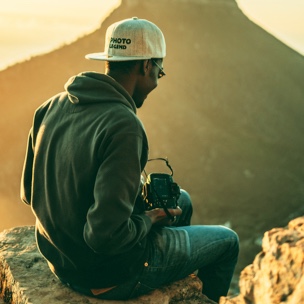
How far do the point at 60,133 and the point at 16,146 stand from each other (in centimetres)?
4816

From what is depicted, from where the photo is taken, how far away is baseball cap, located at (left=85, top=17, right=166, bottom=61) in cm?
291

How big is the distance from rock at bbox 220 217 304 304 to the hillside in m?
44.6

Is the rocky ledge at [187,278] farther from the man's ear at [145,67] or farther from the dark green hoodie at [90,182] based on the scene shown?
the man's ear at [145,67]

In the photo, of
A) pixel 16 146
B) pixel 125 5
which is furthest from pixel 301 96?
pixel 16 146

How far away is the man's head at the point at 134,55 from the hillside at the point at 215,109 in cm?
4434

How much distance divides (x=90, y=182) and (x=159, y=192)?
53 centimetres

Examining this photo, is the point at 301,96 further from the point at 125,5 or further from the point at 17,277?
the point at 17,277

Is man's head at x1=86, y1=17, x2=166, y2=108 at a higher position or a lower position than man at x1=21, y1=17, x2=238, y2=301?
higher

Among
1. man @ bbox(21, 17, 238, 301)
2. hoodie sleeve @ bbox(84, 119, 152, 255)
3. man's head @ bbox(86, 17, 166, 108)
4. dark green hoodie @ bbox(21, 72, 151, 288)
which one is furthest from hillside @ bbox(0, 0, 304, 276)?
hoodie sleeve @ bbox(84, 119, 152, 255)

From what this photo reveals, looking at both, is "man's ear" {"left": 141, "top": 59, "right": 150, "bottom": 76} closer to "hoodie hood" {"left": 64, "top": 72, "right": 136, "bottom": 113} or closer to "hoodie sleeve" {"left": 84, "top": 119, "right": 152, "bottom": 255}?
"hoodie hood" {"left": 64, "top": 72, "right": 136, "bottom": 113}

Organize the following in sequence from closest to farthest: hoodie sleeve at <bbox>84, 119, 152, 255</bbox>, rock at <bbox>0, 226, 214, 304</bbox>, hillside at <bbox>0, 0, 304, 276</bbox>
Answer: hoodie sleeve at <bbox>84, 119, 152, 255</bbox>, rock at <bbox>0, 226, 214, 304</bbox>, hillside at <bbox>0, 0, 304, 276</bbox>

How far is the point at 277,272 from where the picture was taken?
227 centimetres

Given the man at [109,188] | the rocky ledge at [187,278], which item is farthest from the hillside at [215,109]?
the man at [109,188]

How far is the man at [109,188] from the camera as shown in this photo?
263cm
